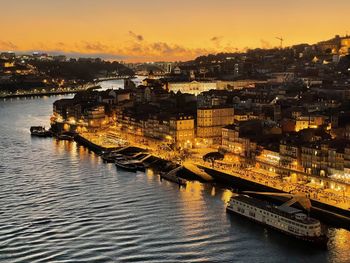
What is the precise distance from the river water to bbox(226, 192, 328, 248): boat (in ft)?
0.51

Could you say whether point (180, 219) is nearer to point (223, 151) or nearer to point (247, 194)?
point (247, 194)

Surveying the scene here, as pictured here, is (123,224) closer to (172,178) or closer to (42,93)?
(172,178)

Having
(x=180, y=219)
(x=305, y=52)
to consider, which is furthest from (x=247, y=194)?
(x=305, y=52)

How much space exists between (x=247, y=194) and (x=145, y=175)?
11.6ft

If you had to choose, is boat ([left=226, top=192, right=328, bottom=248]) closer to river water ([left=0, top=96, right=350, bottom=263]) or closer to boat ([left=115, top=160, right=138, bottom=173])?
river water ([left=0, top=96, right=350, bottom=263])

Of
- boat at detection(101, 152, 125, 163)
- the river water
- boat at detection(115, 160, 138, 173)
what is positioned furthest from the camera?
boat at detection(101, 152, 125, 163)

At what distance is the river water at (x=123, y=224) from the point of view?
10.0 metres

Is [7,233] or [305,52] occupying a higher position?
[305,52]

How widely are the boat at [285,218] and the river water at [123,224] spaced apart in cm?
15

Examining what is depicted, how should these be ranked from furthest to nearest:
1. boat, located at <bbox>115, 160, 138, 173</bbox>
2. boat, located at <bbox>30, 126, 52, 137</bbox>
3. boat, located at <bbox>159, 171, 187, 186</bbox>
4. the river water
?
boat, located at <bbox>30, 126, 52, 137</bbox> → boat, located at <bbox>115, 160, 138, 173</bbox> → boat, located at <bbox>159, 171, 187, 186</bbox> → the river water

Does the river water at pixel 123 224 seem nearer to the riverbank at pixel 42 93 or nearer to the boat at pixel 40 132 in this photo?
the boat at pixel 40 132

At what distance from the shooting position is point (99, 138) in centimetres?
2245

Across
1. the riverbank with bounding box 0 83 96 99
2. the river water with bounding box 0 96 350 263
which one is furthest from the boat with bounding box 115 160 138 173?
Answer: the riverbank with bounding box 0 83 96 99

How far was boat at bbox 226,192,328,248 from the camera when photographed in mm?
10508
